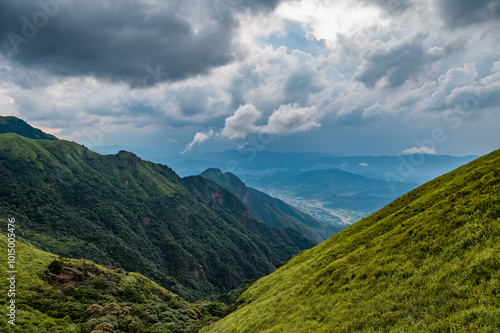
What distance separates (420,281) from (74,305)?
64.4 meters

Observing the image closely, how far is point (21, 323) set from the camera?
37.1 metres

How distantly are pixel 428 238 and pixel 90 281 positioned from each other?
8349cm

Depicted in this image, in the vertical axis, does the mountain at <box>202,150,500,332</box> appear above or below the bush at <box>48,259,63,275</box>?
below

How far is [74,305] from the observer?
48438 mm

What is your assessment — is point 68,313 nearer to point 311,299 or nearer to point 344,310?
point 311,299

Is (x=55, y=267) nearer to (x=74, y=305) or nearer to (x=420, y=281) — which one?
(x=74, y=305)

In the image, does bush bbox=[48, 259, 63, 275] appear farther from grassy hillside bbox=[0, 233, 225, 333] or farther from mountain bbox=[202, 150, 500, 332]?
mountain bbox=[202, 150, 500, 332]

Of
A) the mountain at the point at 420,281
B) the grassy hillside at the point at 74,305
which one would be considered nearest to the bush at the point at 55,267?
the grassy hillside at the point at 74,305

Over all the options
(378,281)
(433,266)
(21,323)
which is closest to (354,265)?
(378,281)

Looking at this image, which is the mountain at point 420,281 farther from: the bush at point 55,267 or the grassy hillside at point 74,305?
the bush at point 55,267

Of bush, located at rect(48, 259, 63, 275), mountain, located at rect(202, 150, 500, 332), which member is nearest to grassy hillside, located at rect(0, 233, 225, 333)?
bush, located at rect(48, 259, 63, 275)

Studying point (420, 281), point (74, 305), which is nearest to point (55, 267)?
Result: point (74, 305)

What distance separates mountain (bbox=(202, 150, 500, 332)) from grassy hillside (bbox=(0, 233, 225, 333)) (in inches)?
1141

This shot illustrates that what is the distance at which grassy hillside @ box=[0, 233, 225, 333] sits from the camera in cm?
4012
